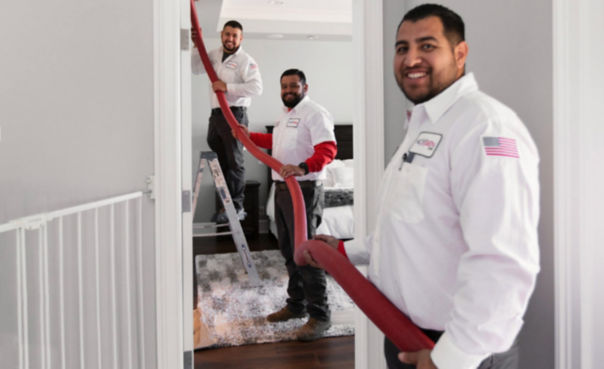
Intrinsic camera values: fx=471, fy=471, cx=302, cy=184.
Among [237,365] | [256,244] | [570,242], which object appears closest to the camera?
[570,242]

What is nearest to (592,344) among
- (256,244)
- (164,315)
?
(164,315)

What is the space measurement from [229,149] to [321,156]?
3.23ft

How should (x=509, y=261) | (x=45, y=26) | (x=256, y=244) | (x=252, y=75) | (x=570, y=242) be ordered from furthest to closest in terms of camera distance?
(x=256, y=244)
(x=252, y=75)
(x=45, y=26)
(x=570, y=242)
(x=509, y=261)

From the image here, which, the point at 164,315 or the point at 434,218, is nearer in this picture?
the point at 434,218

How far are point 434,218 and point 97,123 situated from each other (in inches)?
57.4

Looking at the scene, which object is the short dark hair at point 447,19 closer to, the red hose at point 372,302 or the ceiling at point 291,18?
the red hose at point 372,302

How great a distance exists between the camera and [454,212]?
951 millimetres

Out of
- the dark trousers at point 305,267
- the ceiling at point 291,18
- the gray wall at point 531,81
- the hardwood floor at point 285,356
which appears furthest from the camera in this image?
the ceiling at point 291,18

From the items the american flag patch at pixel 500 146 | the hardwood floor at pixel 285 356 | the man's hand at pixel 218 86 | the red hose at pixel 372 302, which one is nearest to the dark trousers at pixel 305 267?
the hardwood floor at pixel 285 356

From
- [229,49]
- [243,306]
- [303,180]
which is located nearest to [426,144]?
[303,180]

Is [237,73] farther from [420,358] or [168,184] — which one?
[420,358]

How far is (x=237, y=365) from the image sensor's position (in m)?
2.57

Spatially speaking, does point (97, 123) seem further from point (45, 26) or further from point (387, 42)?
point (387, 42)

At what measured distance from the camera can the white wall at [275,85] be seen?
245 inches
